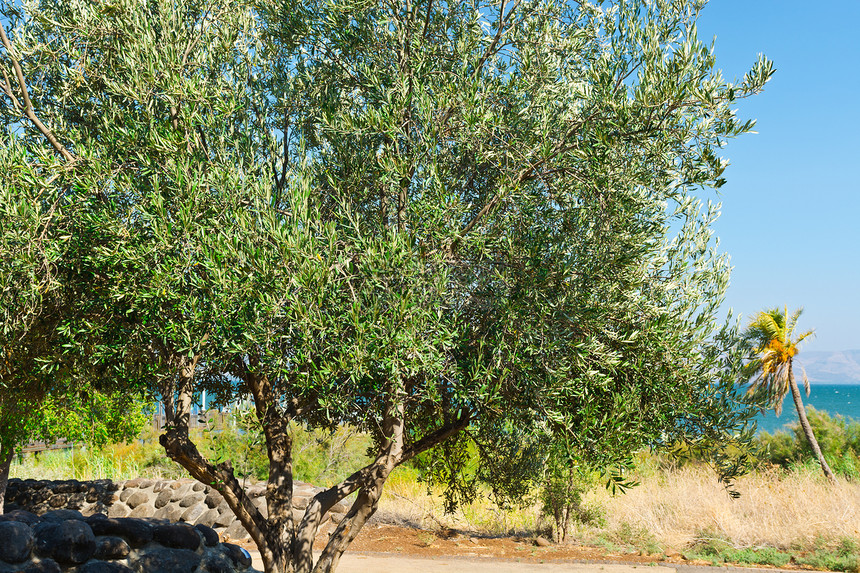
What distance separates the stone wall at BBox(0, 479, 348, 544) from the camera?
53.1 feet

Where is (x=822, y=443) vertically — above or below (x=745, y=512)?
above

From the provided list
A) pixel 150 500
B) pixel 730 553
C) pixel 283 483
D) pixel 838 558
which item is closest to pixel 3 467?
pixel 150 500

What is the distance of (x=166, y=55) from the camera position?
21.4 feet

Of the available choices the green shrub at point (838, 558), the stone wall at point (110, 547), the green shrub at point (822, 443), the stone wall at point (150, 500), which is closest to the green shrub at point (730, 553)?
the green shrub at point (838, 558)

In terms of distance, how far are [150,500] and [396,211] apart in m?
13.6

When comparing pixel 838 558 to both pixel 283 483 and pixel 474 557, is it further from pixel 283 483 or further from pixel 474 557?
pixel 283 483

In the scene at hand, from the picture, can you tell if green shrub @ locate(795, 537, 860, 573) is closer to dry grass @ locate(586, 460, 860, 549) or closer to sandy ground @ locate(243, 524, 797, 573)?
dry grass @ locate(586, 460, 860, 549)

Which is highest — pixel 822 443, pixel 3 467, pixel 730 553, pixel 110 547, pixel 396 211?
pixel 396 211

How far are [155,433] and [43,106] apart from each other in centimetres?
1910

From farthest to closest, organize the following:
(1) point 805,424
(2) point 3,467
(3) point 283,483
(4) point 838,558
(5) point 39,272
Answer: (1) point 805,424, (2) point 3,467, (4) point 838,558, (3) point 283,483, (5) point 39,272

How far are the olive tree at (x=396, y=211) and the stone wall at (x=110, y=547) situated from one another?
2381 mm

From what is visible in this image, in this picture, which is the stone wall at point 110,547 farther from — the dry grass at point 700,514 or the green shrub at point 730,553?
the green shrub at point 730,553

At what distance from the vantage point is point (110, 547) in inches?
369

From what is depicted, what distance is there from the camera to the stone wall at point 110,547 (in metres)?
8.59
